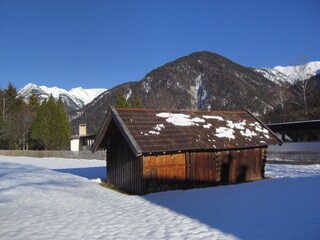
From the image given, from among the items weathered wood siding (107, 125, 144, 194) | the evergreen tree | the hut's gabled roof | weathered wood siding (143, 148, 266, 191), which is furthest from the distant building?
weathered wood siding (143, 148, 266, 191)

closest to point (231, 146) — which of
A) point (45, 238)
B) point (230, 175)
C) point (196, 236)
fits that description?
point (230, 175)

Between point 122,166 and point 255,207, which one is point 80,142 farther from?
point 255,207

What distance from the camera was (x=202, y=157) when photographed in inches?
741

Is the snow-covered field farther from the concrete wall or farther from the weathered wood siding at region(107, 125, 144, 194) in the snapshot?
the concrete wall

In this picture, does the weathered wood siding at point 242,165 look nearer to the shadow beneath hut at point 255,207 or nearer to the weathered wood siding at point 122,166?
the shadow beneath hut at point 255,207

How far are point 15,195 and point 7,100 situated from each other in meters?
70.0

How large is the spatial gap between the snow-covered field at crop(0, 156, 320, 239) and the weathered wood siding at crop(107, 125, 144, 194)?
972 mm

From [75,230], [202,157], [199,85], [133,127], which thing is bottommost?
[75,230]

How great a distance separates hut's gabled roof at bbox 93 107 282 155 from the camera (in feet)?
57.2

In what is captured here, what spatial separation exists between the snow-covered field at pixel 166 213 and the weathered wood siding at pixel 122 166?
3.19 feet

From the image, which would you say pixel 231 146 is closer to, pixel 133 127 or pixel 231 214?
pixel 133 127

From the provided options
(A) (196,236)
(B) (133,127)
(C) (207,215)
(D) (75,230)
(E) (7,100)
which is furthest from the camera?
(E) (7,100)

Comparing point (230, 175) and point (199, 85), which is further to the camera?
point (199, 85)

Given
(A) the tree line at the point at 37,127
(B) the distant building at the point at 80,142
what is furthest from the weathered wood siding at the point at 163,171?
(B) the distant building at the point at 80,142
